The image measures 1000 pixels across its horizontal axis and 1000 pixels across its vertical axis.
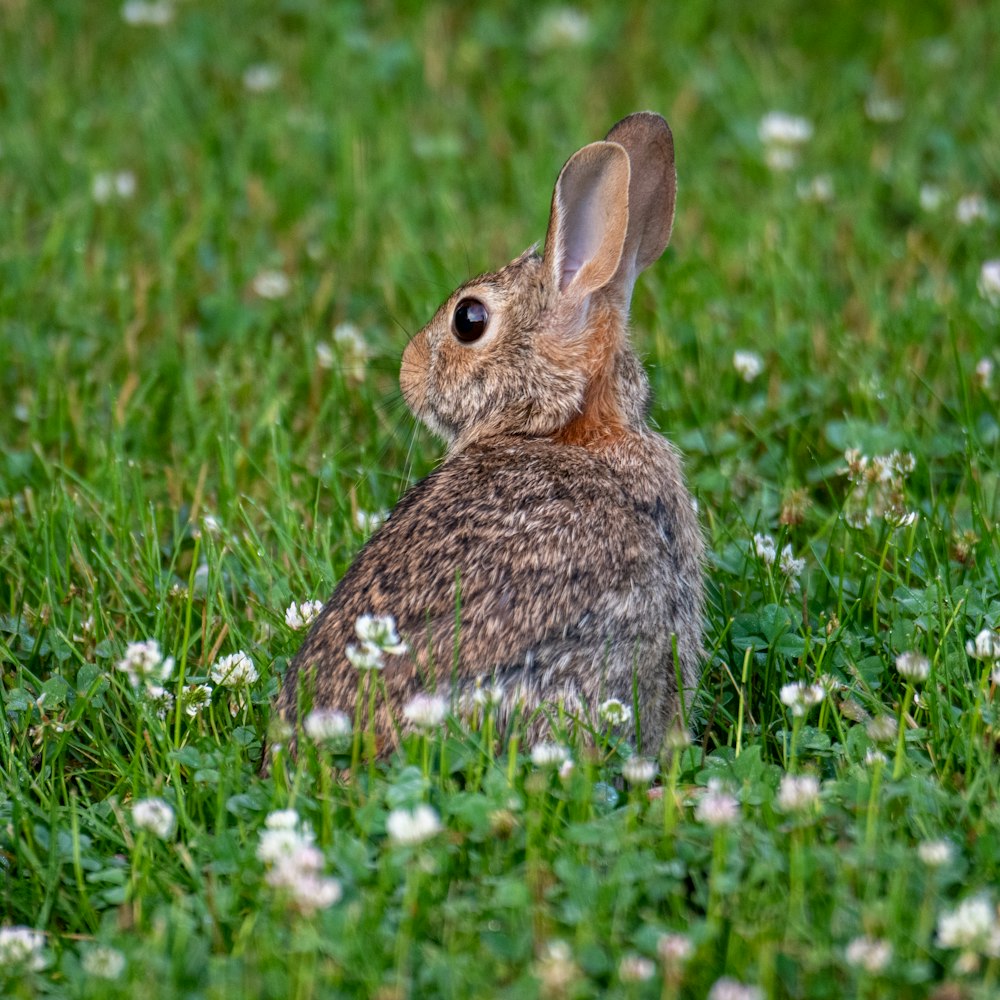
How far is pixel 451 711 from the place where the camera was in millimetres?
3742

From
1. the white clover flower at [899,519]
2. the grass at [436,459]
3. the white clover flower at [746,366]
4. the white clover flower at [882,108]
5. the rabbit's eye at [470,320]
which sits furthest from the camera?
the white clover flower at [882,108]

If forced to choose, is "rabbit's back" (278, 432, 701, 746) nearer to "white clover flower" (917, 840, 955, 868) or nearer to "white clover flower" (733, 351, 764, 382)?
"white clover flower" (917, 840, 955, 868)

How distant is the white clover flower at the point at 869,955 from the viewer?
9.55 ft

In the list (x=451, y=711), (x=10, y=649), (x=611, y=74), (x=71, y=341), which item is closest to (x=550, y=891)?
(x=451, y=711)

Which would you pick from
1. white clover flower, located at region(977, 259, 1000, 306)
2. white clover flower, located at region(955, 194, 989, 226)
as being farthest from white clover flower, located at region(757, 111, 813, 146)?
white clover flower, located at region(977, 259, 1000, 306)

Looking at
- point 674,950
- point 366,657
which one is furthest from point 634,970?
point 366,657

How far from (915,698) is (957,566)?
2.88 ft

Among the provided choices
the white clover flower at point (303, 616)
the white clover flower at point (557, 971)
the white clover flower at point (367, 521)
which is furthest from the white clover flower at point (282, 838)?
the white clover flower at point (367, 521)

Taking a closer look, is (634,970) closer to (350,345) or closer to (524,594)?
(524,594)

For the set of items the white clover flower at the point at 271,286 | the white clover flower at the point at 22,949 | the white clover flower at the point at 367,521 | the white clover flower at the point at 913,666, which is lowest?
the white clover flower at the point at 22,949

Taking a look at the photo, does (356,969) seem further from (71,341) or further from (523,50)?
(523,50)

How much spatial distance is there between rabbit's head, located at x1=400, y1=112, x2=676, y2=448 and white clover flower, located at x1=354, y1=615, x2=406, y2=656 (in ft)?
3.61

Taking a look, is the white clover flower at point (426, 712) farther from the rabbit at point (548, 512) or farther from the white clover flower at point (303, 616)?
the white clover flower at point (303, 616)

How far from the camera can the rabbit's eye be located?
503 cm
